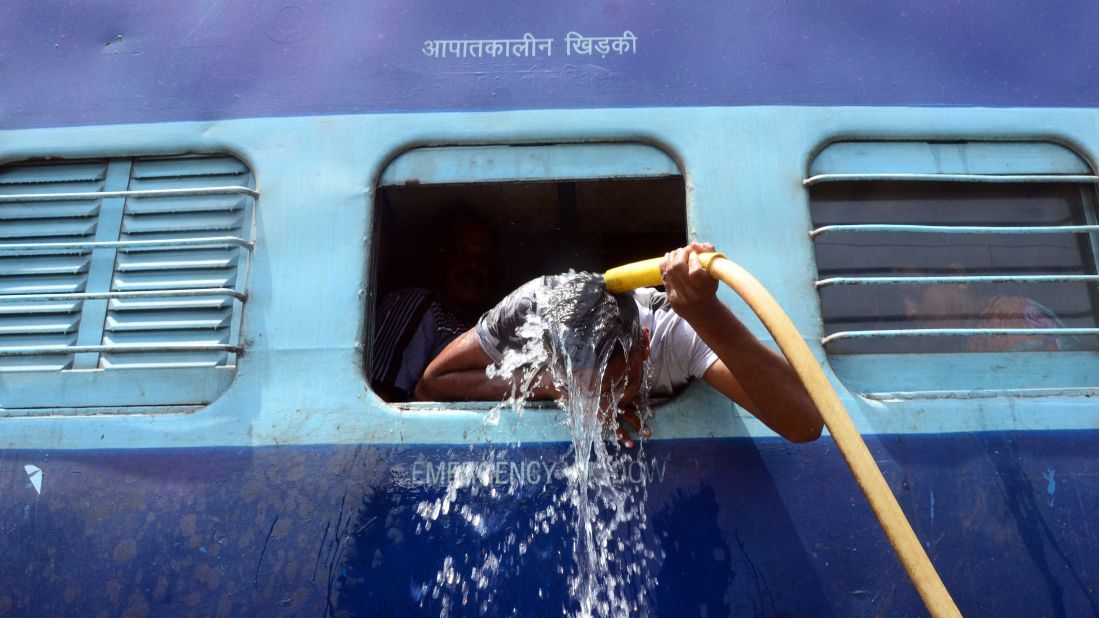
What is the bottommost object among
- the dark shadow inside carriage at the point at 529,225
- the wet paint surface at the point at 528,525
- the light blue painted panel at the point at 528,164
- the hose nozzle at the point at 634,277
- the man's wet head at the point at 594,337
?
the wet paint surface at the point at 528,525

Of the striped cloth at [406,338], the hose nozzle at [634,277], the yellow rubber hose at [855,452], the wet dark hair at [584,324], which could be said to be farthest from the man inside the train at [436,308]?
the yellow rubber hose at [855,452]

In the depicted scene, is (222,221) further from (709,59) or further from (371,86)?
(709,59)

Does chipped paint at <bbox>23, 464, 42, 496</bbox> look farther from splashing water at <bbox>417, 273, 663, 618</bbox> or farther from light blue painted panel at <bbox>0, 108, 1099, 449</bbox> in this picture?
splashing water at <bbox>417, 273, 663, 618</bbox>

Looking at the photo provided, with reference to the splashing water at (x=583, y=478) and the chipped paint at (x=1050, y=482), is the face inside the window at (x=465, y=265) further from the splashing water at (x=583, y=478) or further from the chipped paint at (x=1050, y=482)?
the chipped paint at (x=1050, y=482)

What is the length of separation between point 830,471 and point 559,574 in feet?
2.01

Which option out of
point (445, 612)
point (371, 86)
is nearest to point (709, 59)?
point (371, 86)

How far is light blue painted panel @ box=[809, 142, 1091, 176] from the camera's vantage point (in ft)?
6.37

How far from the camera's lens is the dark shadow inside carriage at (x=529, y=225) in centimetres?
231

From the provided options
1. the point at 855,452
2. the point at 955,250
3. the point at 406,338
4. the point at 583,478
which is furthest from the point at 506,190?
the point at 855,452

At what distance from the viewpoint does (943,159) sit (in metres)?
1.95

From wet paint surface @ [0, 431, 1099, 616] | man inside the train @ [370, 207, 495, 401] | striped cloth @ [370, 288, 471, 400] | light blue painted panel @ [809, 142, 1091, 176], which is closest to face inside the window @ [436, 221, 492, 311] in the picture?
man inside the train @ [370, 207, 495, 401]

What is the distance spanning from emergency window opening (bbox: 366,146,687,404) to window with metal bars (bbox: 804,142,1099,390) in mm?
436

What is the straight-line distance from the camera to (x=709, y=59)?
2025 millimetres

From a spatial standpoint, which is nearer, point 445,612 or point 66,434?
point 445,612
